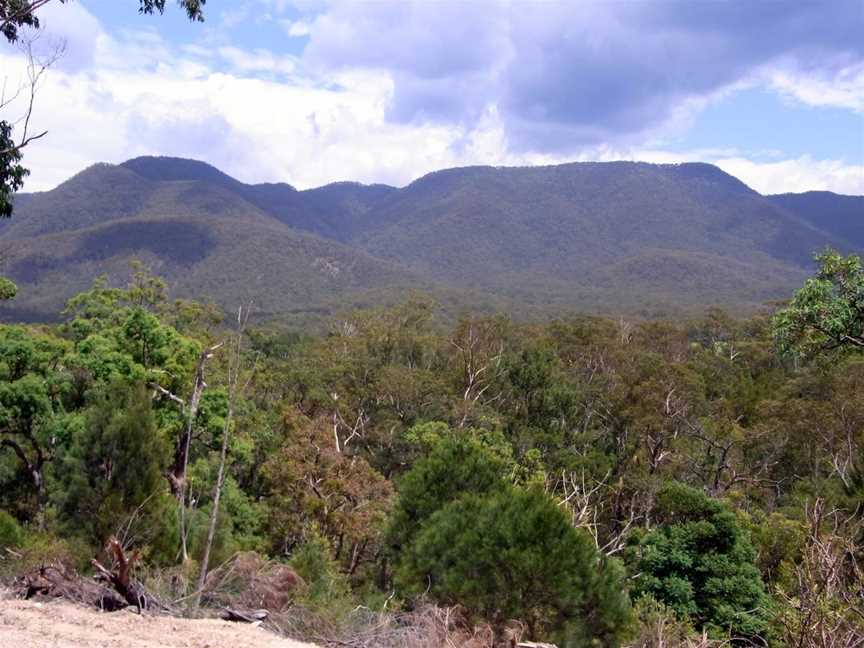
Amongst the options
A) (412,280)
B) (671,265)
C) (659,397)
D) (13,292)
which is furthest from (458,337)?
(671,265)

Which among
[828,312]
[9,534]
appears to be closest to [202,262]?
[9,534]

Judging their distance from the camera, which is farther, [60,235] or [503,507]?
[60,235]

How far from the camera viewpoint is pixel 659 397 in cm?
2169

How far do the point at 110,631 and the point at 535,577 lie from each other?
162 inches

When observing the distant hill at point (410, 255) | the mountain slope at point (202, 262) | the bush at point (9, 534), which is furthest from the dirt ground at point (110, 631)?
the mountain slope at point (202, 262)

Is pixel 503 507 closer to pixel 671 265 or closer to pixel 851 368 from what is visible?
pixel 851 368

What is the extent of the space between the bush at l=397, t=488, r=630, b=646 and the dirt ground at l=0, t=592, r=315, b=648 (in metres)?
2.62

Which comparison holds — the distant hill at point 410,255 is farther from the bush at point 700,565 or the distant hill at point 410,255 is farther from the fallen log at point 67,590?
the fallen log at point 67,590

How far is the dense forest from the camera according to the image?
745 cm

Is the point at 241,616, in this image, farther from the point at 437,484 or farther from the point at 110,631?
the point at 437,484

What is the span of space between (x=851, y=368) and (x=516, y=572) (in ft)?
67.4

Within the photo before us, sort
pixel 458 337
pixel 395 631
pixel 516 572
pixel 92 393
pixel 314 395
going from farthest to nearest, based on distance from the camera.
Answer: pixel 458 337, pixel 314 395, pixel 92 393, pixel 516 572, pixel 395 631

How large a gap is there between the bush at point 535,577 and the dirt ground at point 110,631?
2624mm

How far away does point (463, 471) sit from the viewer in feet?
32.4
